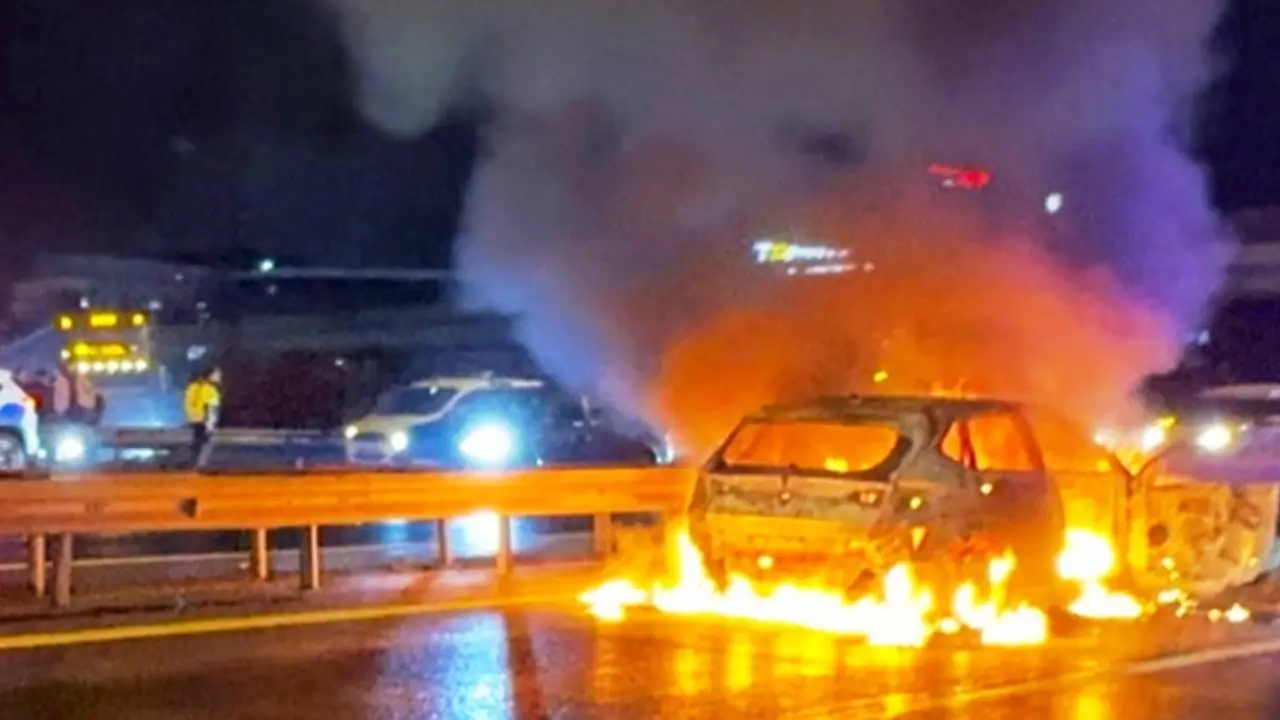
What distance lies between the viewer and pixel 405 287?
64125 millimetres

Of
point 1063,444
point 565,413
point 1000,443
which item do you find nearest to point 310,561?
point 1000,443

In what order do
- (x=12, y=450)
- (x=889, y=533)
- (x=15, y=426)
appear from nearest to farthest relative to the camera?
(x=889, y=533) < (x=12, y=450) < (x=15, y=426)

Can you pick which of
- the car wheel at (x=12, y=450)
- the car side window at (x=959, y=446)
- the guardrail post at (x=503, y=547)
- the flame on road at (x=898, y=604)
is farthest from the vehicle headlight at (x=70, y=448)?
the car side window at (x=959, y=446)

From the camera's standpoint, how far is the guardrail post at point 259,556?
15173mm

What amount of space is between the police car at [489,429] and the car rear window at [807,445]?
13.3 meters

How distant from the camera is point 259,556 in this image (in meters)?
15.3

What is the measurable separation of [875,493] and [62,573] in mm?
5090

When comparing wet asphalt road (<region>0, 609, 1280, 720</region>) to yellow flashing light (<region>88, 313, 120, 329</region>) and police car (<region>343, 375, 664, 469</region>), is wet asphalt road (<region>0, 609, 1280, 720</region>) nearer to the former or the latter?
police car (<region>343, 375, 664, 469</region>)

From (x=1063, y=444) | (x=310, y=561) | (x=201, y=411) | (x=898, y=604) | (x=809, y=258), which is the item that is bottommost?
(x=898, y=604)

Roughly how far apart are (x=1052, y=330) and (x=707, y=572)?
29.9 ft

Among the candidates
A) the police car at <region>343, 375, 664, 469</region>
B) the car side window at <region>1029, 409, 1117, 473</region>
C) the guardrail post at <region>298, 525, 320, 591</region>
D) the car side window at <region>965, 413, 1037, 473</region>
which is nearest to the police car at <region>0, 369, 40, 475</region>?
the police car at <region>343, 375, 664, 469</region>

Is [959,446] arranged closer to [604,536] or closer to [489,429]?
[604,536]

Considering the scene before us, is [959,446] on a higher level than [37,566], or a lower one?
higher

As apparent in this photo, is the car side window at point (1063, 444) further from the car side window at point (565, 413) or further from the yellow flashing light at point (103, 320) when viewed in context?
the yellow flashing light at point (103, 320)
